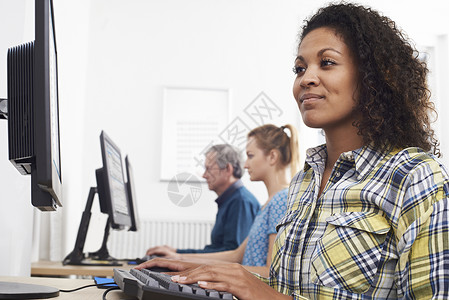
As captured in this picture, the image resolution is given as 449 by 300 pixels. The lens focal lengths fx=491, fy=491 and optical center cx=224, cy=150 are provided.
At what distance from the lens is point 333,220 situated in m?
0.93

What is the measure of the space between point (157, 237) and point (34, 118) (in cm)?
330

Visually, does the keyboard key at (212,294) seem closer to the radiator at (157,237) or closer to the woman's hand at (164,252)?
the woman's hand at (164,252)

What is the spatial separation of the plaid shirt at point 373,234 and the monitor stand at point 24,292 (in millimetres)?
437

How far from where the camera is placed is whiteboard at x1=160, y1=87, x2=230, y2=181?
4066 mm

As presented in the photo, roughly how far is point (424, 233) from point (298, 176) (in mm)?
483

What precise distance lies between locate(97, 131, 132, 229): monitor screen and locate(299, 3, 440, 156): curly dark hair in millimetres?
1160

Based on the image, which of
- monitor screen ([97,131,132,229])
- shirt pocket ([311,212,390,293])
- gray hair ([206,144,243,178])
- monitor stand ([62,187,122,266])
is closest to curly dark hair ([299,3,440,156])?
shirt pocket ([311,212,390,293])

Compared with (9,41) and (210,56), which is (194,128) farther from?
(9,41)

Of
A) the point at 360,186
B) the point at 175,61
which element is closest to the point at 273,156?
the point at 360,186

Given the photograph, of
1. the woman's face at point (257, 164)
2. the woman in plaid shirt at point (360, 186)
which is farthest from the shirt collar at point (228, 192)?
the woman in plaid shirt at point (360, 186)

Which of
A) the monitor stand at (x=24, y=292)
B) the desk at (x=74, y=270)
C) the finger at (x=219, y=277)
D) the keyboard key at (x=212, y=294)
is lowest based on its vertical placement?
the desk at (x=74, y=270)

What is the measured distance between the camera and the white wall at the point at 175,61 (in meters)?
4.05

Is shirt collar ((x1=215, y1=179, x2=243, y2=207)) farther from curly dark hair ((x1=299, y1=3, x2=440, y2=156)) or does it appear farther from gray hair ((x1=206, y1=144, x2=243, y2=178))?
curly dark hair ((x1=299, y1=3, x2=440, y2=156))

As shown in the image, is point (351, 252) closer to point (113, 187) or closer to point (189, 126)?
point (113, 187)
